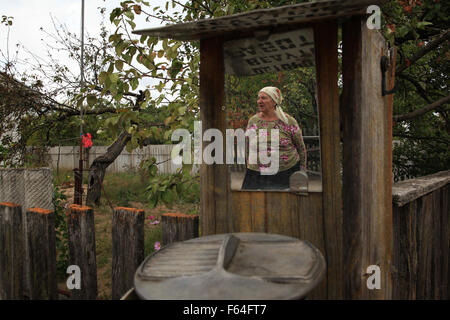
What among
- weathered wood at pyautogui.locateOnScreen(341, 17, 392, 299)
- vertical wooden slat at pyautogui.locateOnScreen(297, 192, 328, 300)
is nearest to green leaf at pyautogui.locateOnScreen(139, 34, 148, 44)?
weathered wood at pyautogui.locateOnScreen(341, 17, 392, 299)

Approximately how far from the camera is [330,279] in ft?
6.29

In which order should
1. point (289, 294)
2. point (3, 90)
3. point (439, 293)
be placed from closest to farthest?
point (289, 294) → point (439, 293) → point (3, 90)

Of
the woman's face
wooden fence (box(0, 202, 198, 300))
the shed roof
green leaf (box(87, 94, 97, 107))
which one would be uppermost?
the shed roof

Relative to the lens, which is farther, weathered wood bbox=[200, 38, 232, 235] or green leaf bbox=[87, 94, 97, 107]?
green leaf bbox=[87, 94, 97, 107]

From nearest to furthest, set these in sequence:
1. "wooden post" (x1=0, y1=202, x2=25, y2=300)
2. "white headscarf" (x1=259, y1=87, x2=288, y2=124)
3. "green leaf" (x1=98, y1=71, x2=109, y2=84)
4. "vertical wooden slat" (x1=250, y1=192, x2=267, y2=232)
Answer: "vertical wooden slat" (x1=250, y1=192, x2=267, y2=232)
"white headscarf" (x1=259, y1=87, x2=288, y2=124)
"wooden post" (x1=0, y1=202, x2=25, y2=300)
"green leaf" (x1=98, y1=71, x2=109, y2=84)

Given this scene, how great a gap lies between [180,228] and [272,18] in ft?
4.05

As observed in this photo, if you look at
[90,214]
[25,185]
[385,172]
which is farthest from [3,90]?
[385,172]

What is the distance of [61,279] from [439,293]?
440cm

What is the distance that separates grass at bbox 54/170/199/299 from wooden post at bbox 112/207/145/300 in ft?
3.32

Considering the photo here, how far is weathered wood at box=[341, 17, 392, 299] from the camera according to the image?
177 cm

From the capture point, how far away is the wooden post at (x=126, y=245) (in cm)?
200

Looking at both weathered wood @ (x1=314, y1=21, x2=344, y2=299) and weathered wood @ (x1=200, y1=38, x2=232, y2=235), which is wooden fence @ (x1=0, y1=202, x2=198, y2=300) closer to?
weathered wood @ (x1=200, y1=38, x2=232, y2=235)

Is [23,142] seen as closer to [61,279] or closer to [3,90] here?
[3,90]
